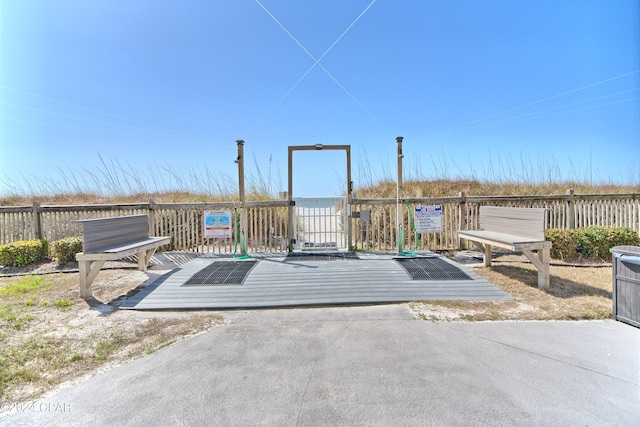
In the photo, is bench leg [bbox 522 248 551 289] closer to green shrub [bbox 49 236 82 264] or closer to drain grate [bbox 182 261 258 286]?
drain grate [bbox 182 261 258 286]

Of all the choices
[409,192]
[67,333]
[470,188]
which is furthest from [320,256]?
[470,188]

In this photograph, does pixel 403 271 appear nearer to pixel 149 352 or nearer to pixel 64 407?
pixel 149 352

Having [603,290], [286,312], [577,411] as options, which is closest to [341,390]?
[577,411]

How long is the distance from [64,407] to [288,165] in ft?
19.7

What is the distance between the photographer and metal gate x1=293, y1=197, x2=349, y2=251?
768 cm

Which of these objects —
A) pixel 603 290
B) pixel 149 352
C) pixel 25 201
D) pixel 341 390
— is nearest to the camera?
pixel 341 390

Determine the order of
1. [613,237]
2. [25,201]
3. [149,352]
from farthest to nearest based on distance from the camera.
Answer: [25,201] < [613,237] < [149,352]

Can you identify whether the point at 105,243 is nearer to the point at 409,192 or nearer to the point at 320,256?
the point at 320,256

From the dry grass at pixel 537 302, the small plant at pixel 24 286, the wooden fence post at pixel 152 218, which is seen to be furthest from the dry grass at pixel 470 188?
the small plant at pixel 24 286

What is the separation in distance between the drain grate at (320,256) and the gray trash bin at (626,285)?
13.5 feet

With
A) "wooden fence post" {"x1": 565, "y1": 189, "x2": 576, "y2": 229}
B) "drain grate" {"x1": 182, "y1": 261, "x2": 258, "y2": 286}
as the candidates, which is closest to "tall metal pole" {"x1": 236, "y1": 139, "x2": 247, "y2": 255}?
"drain grate" {"x1": 182, "y1": 261, "x2": 258, "y2": 286}

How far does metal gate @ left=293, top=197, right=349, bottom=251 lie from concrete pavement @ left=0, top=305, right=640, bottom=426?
436 cm

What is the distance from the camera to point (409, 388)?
93.3 inches

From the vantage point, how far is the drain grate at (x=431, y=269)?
17.2 ft
